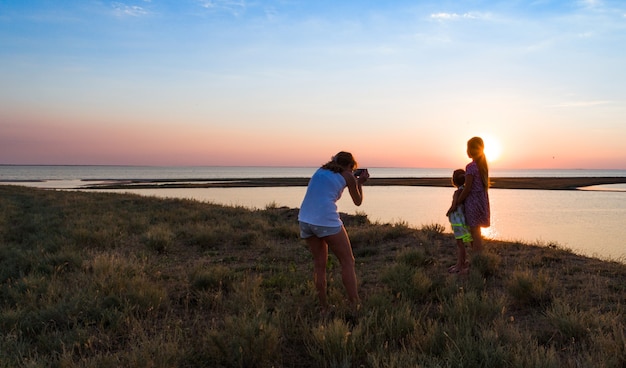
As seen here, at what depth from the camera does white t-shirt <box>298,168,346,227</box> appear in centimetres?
494

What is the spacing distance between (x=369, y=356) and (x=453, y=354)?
0.71 metres

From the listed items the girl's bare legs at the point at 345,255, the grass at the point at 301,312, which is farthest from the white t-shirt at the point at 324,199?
the grass at the point at 301,312

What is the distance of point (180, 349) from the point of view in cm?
411

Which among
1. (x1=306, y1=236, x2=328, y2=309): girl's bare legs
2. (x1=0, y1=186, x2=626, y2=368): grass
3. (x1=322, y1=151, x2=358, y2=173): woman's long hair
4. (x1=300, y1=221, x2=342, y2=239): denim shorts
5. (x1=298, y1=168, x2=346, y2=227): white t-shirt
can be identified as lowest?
(x1=0, y1=186, x2=626, y2=368): grass

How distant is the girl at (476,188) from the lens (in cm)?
705

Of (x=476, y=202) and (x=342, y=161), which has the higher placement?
(x=342, y=161)

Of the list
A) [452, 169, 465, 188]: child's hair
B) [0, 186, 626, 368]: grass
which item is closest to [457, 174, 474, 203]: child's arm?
[452, 169, 465, 188]: child's hair

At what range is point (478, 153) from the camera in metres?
7.03

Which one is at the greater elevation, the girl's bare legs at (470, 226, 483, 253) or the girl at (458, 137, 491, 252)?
the girl at (458, 137, 491, 252)

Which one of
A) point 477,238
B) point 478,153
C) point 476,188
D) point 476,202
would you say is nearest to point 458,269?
point 477,238

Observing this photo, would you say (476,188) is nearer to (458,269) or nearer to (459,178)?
(459,178)

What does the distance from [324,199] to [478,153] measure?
3.34 meters

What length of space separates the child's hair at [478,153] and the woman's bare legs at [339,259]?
3072 millimetres

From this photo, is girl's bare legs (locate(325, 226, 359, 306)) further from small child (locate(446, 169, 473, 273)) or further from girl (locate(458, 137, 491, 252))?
girl (locate(458, 137, 491, 252))
